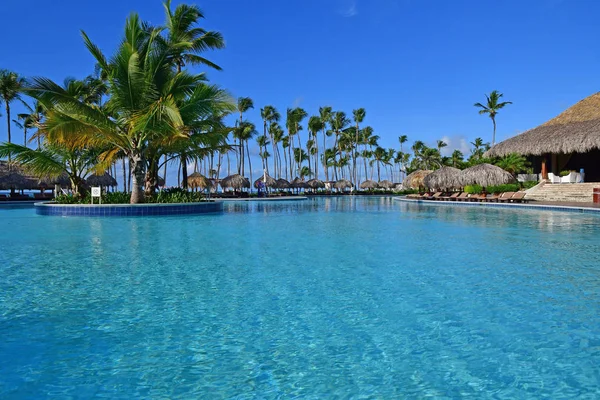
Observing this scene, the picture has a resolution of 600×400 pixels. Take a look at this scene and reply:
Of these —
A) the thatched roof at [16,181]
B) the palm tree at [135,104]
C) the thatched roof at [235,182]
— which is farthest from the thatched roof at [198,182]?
the palm tree at [135,104]

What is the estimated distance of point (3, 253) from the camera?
7.87 meters

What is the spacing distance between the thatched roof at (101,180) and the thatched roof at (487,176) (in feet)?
88.0

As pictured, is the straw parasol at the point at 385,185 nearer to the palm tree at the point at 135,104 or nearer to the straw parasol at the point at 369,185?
the straw parasol at the point at 369,185

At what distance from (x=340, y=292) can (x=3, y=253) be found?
638 cm

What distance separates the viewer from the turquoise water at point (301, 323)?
9.41 feet

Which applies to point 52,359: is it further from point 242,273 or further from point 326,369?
point 242,273

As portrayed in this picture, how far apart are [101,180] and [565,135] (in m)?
32.3

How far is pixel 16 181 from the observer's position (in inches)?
1313

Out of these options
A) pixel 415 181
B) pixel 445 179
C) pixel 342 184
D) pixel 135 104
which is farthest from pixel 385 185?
pixel 135 104

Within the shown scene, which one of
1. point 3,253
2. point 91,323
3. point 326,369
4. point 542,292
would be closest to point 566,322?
point 542,292

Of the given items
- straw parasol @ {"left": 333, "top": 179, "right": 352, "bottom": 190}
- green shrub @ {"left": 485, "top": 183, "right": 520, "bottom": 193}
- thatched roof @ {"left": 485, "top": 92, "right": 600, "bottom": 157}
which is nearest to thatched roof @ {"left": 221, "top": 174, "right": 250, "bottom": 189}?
straw parasol @ {"left": 333, "top": 179, "right": 352, "bottom": 190}

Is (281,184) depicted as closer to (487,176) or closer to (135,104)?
(487,176)

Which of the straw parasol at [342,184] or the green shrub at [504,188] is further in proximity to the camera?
the straw parasol at [342,184]

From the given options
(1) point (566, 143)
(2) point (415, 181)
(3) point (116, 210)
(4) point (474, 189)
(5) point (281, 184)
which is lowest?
(3) point (116, 210)
